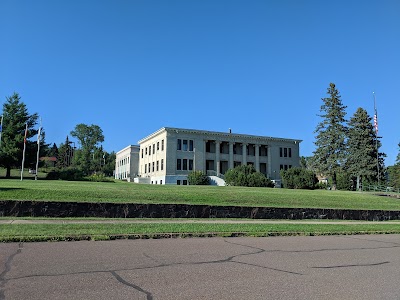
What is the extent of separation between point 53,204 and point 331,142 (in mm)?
57051

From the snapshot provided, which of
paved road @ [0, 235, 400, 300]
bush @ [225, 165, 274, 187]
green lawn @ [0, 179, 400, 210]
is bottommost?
paved road @ [0, 235, 400, 300]

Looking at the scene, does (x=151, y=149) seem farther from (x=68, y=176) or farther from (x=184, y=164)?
(x=68, y=176)

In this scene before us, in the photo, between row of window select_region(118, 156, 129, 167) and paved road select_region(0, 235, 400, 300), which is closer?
paved road select_region(0, 235, 400, 300)

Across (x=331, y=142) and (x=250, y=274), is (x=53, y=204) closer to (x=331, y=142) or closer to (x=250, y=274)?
(x=250, y=274)

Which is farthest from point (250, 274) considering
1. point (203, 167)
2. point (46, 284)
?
point (203, 167)

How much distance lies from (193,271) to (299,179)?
1632 inches

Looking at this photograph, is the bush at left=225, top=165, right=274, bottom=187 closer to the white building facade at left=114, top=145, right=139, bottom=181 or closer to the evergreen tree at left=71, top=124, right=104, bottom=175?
the white building facade at left=114, top=145, right=139, bottom=181

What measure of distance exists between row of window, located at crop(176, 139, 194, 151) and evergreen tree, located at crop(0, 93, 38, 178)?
22.6 metres

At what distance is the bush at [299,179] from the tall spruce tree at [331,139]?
1608 cm

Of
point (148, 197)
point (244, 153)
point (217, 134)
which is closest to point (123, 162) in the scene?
point (217, 134)

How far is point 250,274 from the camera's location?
21.6 ft

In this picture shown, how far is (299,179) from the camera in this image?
46.1m

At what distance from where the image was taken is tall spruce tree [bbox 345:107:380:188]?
2388 inches

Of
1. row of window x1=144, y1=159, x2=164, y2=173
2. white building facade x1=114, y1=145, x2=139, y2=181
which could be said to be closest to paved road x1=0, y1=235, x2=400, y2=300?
A: row of window x1=144, y1=159, x2=164, y2=173
